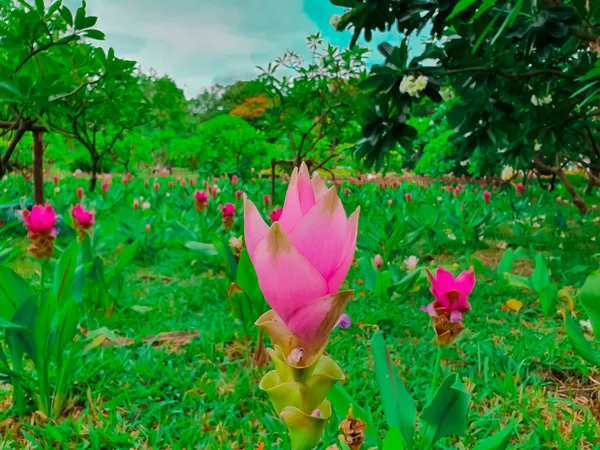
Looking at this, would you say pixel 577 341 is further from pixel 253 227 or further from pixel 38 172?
pixel 38 172

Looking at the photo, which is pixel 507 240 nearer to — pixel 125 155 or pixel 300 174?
pixel 300 174

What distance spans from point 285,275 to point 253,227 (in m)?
0.08

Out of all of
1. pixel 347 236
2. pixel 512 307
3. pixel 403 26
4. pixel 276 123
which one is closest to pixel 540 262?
pixel 512 307

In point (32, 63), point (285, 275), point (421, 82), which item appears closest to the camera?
point (285, 275)

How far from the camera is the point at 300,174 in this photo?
0.53 m

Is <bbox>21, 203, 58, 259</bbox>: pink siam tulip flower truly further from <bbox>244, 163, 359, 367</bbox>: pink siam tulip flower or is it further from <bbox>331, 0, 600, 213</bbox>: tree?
<bbox>331, 0, 600, 213</bbox>: tree

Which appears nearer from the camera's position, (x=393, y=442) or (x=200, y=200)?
(x=393, y=442)

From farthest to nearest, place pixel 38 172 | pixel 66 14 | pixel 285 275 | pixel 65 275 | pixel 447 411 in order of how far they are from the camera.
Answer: pixel 38 172 < pixel 66 14 < pixel 65 275 < pixel 447 411 < pixel 285 275

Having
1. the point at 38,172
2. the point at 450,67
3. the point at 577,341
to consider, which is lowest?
the point at 577,341

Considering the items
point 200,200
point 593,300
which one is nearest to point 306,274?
point 593,300

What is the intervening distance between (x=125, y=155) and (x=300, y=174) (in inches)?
470

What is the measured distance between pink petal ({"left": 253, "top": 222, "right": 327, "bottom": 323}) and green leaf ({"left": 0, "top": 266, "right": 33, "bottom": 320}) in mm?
1279

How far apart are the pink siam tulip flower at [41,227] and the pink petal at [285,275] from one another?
1.54m

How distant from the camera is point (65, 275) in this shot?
1.66 metres
